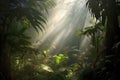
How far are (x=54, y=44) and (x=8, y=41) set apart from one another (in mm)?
9771

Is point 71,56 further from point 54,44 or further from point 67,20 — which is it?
point 67,20

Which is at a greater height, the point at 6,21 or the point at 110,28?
the point at 6,21

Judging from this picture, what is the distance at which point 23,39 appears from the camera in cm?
848

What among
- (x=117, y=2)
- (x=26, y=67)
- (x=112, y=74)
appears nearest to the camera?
(x=112, y=74)

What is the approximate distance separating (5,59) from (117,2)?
3.71 meters

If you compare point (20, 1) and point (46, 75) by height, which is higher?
point (20, 1)

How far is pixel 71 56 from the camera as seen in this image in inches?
642

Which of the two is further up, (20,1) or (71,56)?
(71,56)

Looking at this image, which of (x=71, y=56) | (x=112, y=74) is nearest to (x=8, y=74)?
(x=112, y=74)

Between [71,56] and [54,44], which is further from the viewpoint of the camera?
[54,44]

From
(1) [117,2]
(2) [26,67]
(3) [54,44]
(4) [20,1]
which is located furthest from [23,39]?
(3) [54,44]

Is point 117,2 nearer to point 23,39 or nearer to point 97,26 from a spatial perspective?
point 97,26

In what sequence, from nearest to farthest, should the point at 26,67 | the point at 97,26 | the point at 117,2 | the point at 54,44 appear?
1. the point at 117,2
2. the point at 97,26
3. the point at 26,67
4. the point at 54,44

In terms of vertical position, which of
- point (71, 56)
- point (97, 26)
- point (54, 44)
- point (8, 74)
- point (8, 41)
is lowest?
point (8, 74)
